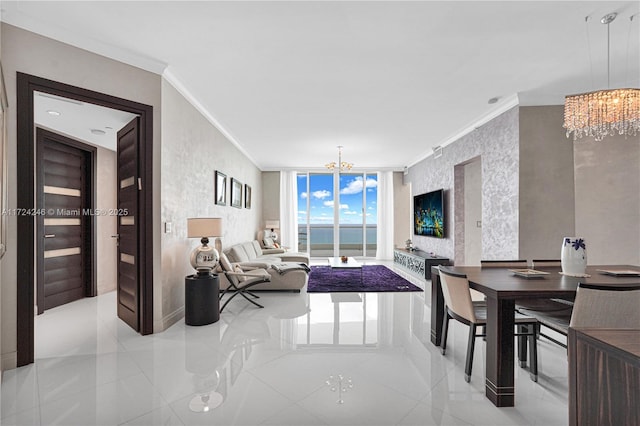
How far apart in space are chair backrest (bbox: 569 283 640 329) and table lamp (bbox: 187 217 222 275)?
3318 mm

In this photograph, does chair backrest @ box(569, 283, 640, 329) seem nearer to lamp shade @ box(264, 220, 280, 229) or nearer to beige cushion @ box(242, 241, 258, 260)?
beige cushion @ box(242, 241, 258, 260)

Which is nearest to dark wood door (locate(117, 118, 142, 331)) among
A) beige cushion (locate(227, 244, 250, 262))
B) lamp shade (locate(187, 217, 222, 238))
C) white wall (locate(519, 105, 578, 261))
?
lamp shade (locate(187, 217, 222, 238))

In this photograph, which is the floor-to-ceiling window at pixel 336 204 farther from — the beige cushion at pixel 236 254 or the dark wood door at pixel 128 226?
the dark wood door at pixel 128 226

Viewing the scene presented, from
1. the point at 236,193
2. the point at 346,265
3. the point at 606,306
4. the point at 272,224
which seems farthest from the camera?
the point at 272,224

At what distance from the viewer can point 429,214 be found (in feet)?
24.7

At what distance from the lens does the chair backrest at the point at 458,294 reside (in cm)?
241

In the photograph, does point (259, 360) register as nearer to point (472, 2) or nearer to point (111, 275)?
point (472, 2)

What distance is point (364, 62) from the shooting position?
130 inches

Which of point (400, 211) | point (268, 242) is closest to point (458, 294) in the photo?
point (268, 242)

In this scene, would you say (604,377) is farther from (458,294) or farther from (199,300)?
(199,300)

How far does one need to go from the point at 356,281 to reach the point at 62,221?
16.1 ft

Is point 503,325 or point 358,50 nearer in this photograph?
point 503,325

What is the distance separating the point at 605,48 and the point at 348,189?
7840mm

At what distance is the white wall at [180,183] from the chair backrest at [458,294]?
9.32ft
